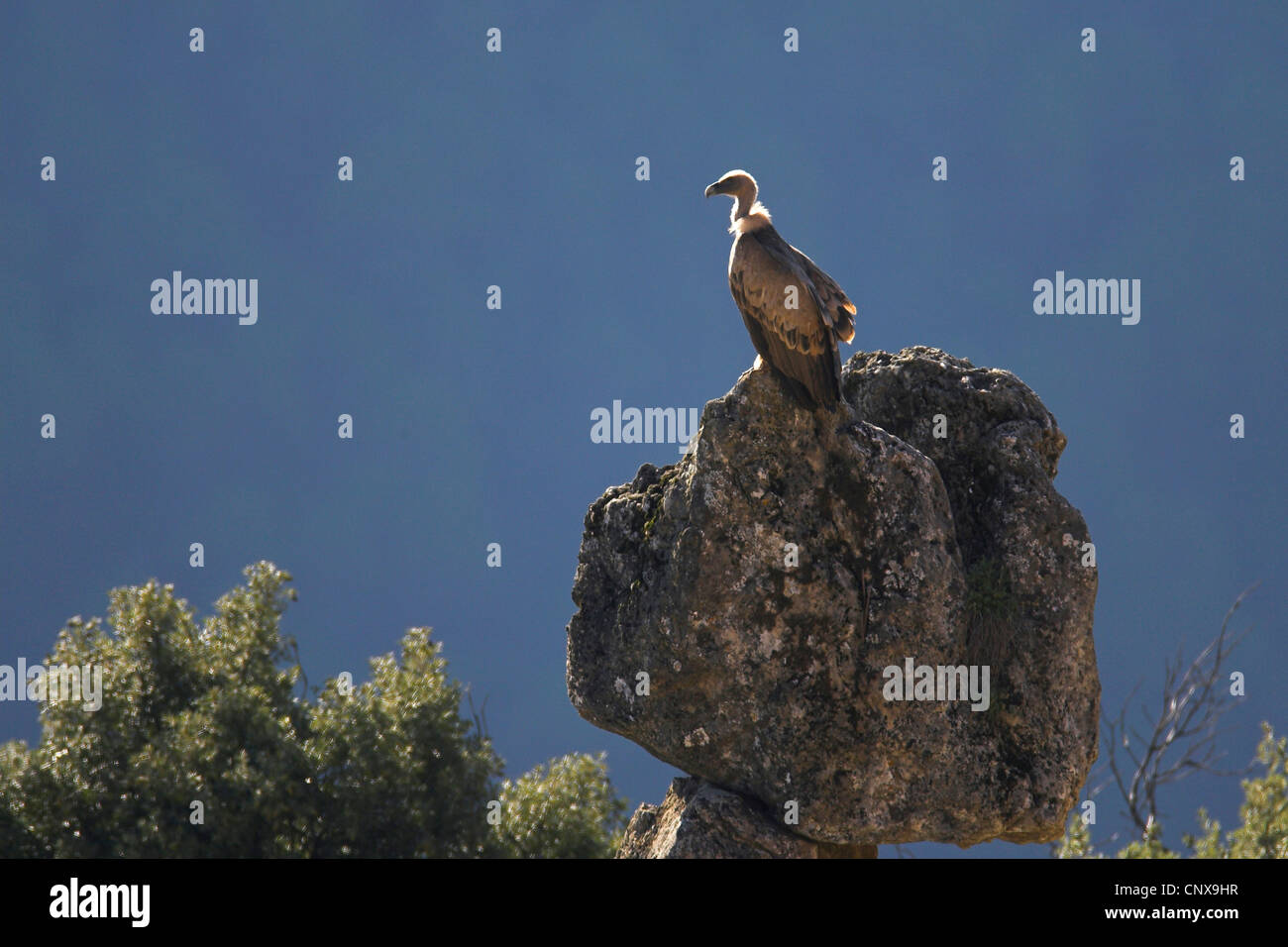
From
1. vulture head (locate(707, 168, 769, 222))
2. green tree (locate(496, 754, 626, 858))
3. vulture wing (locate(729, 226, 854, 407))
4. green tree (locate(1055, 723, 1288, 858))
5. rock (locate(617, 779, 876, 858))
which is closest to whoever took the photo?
rock (locate(617, 779, 876, 858))

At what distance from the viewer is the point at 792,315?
9.29 m

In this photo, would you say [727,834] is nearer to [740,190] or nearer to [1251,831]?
[740,190]

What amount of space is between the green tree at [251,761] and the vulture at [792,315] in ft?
29.6

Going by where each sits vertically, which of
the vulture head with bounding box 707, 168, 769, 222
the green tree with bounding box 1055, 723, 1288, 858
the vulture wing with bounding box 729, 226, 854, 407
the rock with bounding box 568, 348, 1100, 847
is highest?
the vulture head with bounding box 707, 168, 769, 222

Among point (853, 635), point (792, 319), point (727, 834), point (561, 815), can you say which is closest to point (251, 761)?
point (561, 815)

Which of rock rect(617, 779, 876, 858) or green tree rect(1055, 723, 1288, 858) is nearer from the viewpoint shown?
rock rect(617, 779, 876, 858)

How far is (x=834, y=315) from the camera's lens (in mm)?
9656

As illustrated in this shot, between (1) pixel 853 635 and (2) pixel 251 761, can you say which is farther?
(2) pixel 251 761

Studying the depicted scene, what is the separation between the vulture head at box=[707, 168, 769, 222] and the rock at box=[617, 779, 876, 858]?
17.2 feet

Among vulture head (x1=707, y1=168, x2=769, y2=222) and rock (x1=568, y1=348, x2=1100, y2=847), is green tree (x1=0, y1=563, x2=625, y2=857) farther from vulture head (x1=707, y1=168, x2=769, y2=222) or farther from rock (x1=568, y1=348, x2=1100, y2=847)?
vulture head (x1=707, y1=168, x2=769, y2=222)

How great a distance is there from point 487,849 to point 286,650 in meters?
4.64

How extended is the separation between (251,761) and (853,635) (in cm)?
951

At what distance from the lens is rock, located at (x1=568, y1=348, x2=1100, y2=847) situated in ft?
29.9

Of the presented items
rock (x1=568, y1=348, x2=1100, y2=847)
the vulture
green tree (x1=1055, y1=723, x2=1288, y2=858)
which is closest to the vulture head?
the vulture
